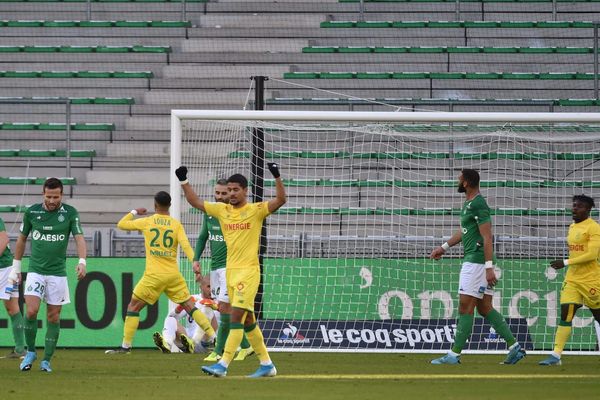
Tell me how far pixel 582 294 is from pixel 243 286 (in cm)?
486

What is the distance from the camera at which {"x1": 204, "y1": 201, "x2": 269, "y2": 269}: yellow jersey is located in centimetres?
1177

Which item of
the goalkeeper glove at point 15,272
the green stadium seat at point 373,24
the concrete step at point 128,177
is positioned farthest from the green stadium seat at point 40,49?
the goalkeeper glove at point 15,272

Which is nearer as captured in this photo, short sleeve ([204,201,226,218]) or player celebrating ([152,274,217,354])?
short sleeve ([204,201,226,218])

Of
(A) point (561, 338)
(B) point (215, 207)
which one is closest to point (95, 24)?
(A) point (561, 338)

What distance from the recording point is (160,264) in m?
15.8

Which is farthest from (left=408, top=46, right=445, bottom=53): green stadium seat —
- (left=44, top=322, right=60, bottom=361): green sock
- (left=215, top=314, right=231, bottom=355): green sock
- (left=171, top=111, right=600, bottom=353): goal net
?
(left=44, top=322, right=60, bottom=361): green sock

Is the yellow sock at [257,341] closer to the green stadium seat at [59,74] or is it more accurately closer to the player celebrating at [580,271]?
the player celebrating at [580,271]

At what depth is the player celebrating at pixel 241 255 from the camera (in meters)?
11.6

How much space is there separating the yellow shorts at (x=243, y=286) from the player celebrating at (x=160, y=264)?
12.7ft

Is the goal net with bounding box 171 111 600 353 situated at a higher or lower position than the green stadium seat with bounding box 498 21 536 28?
lower

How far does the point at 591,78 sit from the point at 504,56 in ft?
5.90

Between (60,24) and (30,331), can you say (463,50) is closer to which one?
A: (60,24)

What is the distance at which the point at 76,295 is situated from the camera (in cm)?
1788

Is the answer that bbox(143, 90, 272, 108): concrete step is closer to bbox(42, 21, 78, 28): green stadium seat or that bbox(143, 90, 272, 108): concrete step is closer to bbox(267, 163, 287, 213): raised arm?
bbox(42, 21, 78, 28): green stadium seat
